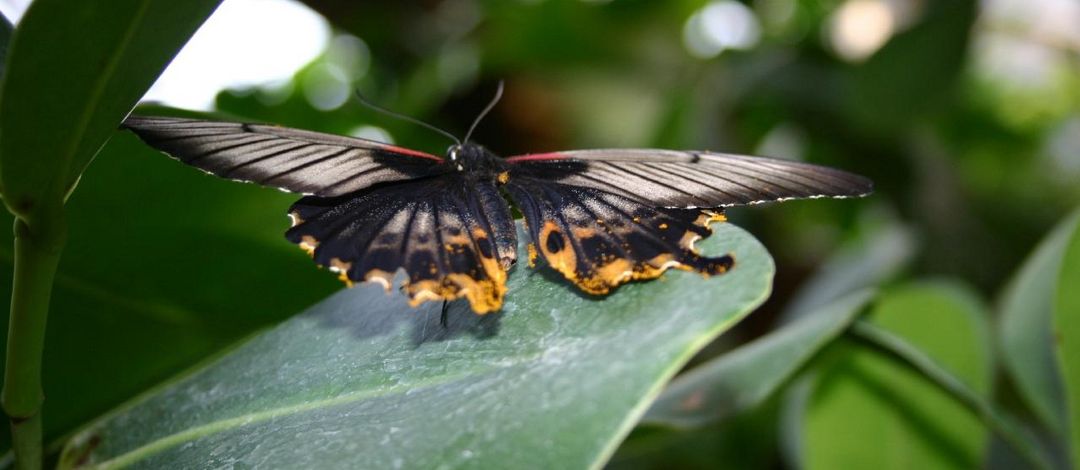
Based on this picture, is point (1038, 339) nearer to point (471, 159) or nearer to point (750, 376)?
point (750, 376)

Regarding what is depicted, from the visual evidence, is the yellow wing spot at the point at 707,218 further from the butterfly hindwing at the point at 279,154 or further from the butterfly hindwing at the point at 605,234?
the butterfly hindwing at the point at 279,154

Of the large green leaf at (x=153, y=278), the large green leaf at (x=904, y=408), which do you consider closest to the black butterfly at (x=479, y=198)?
the large green leaf at (x=153, y=278)

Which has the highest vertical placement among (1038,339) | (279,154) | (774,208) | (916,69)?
(279,154)

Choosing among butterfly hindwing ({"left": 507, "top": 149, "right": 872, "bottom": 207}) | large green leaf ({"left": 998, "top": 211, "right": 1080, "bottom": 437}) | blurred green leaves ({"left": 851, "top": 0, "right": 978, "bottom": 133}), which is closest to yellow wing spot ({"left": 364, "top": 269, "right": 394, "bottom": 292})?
butterfly hindwing ({"left": 507, "top": 149, "right": 872, "bottom": 207})

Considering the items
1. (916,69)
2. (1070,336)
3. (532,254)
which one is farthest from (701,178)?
(916,69)

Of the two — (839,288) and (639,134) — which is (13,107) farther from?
(639,134)

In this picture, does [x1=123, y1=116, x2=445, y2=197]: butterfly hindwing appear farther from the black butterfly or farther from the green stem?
the green stem

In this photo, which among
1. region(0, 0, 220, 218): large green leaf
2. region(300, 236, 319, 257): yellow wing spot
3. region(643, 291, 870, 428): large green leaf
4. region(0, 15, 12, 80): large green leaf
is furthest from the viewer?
region(643, 291, 870, 428): large green leaf
